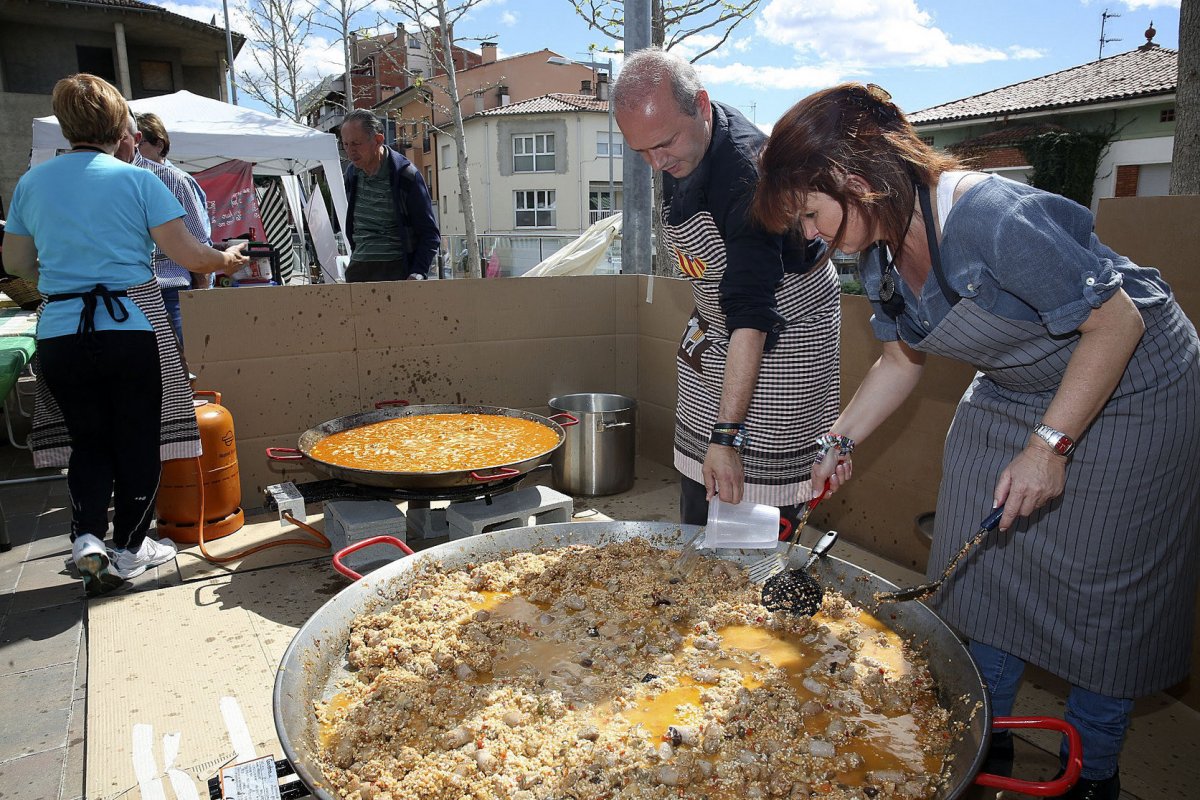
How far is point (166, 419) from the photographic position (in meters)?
3.70

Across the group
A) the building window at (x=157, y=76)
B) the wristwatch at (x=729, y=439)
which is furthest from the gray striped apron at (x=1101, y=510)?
the building window at (x=157, y=76)

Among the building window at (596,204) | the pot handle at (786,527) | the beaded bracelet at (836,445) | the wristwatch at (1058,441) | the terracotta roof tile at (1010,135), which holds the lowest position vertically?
the pot handle at (786,527)

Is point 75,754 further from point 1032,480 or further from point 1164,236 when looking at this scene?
point 1164,236

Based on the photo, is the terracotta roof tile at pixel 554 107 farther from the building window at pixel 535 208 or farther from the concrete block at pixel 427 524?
the concrete block at pixel 427 524

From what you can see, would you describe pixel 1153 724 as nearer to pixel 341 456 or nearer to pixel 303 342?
pixel 341 456

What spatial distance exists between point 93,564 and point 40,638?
35cm

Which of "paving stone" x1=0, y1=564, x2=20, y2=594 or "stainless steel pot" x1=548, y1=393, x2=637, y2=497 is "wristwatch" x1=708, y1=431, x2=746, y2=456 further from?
"paving stone" x1=0, y1=564, x2=20, y2=594

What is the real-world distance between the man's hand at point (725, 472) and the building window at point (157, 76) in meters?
26.4

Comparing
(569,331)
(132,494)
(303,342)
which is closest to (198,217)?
(303,342)

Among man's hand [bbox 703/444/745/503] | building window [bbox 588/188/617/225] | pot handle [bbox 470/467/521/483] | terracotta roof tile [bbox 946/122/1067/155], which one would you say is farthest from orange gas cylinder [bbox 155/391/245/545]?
building window [bbox 588/188/617/225]

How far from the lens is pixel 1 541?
405 centimetres

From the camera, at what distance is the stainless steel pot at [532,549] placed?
1.21m

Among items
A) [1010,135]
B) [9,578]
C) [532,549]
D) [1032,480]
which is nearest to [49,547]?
[9,578]

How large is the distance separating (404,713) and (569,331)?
398 centimetres
